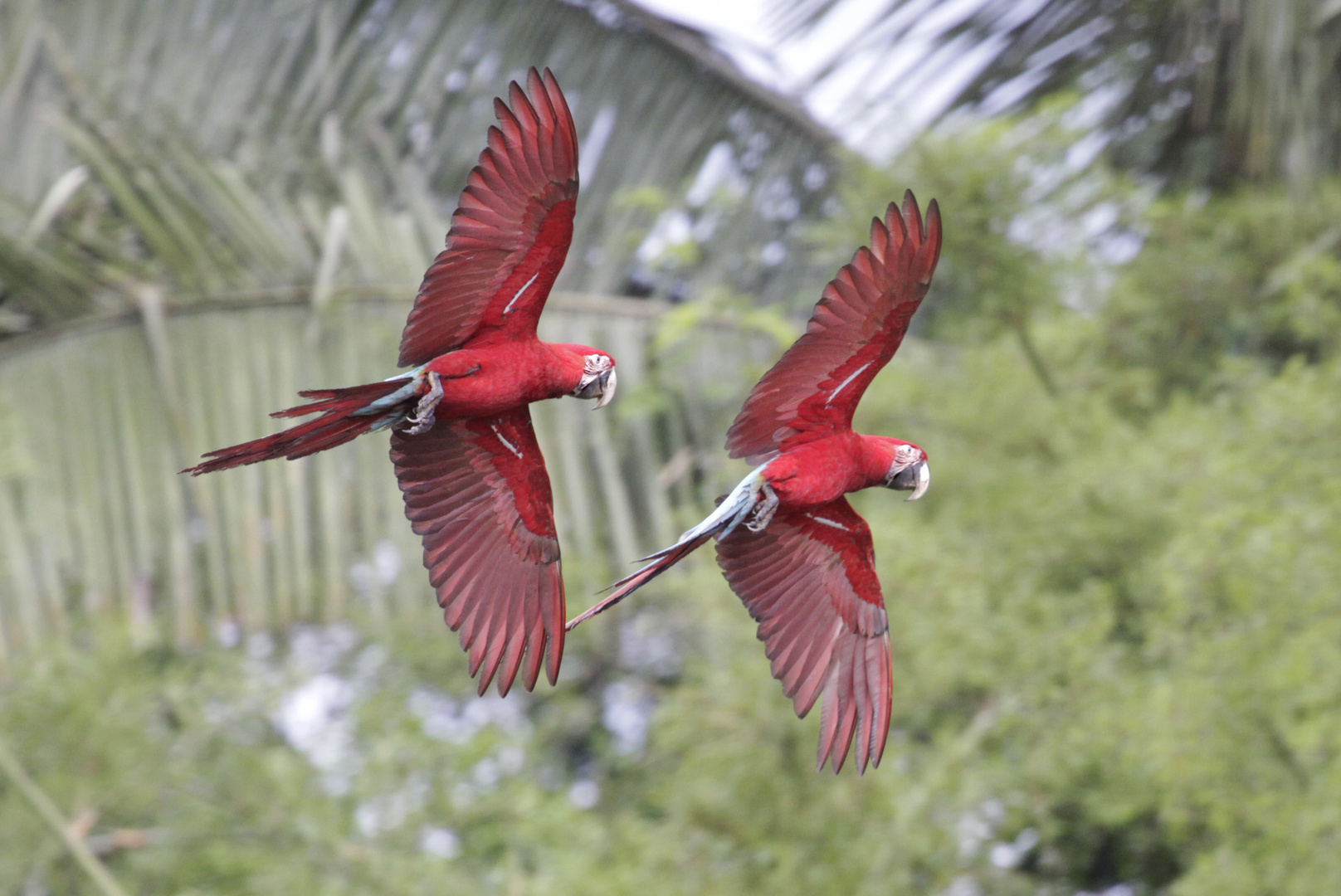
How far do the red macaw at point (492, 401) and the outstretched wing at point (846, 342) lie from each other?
0.99 ft

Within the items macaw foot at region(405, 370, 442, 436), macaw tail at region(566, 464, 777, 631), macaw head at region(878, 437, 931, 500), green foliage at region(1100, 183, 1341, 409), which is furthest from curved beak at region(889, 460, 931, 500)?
green foliage at region(1100, 183, 1341, 409)

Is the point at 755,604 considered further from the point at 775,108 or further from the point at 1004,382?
the point at 775,108

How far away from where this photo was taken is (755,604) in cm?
279

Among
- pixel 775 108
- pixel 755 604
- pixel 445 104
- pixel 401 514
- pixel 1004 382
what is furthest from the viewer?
pixel 775 108

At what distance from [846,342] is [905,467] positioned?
0.31 metres

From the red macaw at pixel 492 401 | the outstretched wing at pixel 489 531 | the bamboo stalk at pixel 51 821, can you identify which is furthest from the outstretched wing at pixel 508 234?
the bamboo stalk at pixel 51 821

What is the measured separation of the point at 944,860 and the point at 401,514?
2.60 m

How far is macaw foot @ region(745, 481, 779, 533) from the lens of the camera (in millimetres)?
2586

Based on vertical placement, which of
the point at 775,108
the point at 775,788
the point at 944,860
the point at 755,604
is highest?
the point at 775,108

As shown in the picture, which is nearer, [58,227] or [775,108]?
[58,227]

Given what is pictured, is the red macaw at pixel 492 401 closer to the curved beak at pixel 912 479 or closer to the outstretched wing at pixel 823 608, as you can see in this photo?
the outstretched wing at pixel 823 608

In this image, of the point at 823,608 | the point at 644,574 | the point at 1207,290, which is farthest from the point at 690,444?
the point at 644,574

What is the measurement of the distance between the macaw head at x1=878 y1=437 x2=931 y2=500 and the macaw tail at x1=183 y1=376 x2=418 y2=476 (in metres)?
0.87

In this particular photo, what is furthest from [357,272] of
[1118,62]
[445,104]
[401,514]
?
[1118,62]
